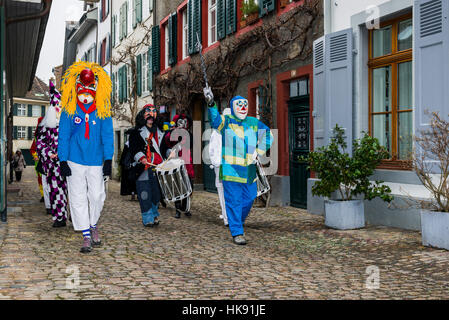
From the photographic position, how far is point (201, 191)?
16797 millimetres

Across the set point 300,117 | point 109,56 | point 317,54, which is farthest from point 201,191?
point 109,56

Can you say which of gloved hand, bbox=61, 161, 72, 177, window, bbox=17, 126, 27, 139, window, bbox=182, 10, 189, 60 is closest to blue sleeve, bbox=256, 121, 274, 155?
gloved hand, bbox=61, 161, 72, 177

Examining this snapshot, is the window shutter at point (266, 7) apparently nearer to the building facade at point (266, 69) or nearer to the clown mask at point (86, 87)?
the building facade at point (266, 69)

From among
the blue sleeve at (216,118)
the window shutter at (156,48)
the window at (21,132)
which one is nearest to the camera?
the blue sleeve at (216,118)

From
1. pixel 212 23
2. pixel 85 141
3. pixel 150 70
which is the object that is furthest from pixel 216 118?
pixel 150 70

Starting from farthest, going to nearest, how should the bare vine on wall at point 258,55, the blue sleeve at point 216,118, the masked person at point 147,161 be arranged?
the bare vine on wall at point 258,55 → the masked person at point 147,161 → the blue sleeve at point 216,118

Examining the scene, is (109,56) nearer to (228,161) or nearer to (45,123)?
(45,123)

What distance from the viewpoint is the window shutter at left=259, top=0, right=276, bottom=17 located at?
11.8m

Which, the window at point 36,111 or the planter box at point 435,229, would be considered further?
the window at point 36,111

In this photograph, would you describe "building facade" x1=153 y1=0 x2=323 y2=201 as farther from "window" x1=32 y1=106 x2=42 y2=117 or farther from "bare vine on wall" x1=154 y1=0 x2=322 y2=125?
"window" x1=32 y1=106 x2=42 y2=117

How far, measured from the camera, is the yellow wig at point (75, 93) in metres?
6.46

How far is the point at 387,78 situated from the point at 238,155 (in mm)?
2894

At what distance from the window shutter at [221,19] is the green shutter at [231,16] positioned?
0.74 ft

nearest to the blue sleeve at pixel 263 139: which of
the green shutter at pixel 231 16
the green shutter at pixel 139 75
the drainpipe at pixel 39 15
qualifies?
the drainpipe at pixel 39 15
